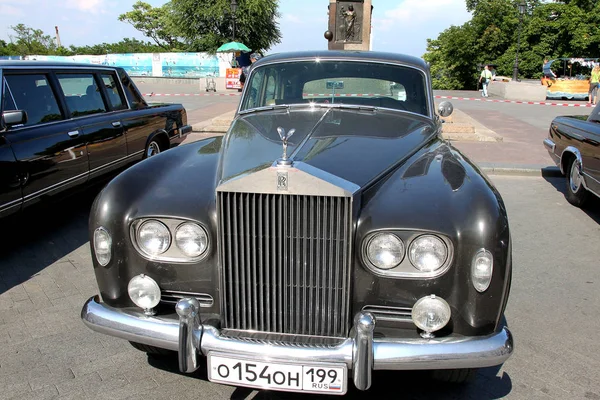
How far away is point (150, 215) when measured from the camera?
8.19ft

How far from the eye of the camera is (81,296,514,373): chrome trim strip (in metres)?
2.21

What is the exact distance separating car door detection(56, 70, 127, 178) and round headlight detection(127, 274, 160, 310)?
3.62 meters

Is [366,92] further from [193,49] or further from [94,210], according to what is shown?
[193,49]

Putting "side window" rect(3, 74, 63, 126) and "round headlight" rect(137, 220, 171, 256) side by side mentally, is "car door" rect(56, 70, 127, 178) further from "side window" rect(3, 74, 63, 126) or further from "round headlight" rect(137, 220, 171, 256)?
"round headlight" rect(137, 220, 171, 256)

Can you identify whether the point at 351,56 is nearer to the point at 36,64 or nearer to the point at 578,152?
the point at 36,64

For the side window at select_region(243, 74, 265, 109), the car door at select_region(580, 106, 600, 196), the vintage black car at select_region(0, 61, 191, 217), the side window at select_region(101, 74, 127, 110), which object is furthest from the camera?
the side window at select_region(101, 74, 127, 110)

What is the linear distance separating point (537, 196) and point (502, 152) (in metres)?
2.85

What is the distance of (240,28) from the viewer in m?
41.5

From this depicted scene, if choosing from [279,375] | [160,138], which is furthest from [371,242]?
[160,138]

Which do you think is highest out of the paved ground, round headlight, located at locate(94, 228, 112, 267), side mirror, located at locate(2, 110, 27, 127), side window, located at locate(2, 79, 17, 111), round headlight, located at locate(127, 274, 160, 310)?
side window, located at locate(2, 79, 17, 111)

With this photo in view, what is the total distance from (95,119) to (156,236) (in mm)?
3932

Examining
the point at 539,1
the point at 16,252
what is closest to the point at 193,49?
the point at 539,1

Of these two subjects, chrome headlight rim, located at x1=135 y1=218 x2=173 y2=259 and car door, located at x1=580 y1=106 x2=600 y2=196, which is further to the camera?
car door, located at x1=580 y1=106 x2=600 y2=196

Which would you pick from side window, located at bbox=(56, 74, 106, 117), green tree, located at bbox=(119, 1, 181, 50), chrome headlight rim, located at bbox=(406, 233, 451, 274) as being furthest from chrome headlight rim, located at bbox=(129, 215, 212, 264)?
green tree, located at bbox=(119, 1, 181, 50)
